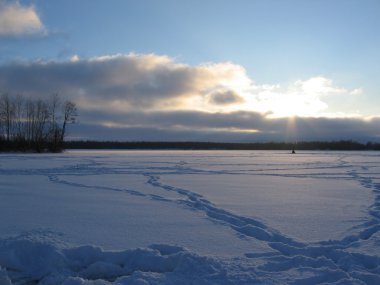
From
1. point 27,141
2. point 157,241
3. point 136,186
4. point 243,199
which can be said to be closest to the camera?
point 157,241

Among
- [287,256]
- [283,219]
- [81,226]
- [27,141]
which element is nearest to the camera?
[287,256]

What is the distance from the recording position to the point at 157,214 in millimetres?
6625

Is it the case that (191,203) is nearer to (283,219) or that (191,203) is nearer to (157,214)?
(157,214)

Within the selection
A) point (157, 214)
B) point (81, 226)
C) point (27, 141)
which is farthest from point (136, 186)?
point (27, 141)

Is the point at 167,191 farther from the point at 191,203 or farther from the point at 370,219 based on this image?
the point at 370,219

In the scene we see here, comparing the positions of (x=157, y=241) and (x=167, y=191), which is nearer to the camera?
(x=157, y=241)

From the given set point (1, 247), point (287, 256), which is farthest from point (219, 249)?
point (1, 247)

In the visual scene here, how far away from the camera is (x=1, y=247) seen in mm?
4406

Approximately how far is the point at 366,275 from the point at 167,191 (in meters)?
6.65

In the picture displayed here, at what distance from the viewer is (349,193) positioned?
973 centimetres

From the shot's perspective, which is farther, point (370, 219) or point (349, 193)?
point (349, 193)

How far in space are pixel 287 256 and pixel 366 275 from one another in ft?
2.86

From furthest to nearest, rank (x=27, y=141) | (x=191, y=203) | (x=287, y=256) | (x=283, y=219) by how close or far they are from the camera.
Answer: (x=27, y=141)
(x=191, y=203)
(x=283, y=219)
(x=287, y=256)

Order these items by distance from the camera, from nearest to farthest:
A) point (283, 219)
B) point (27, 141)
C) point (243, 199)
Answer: point (283, 219), point (243, 199), point (27, 141)
